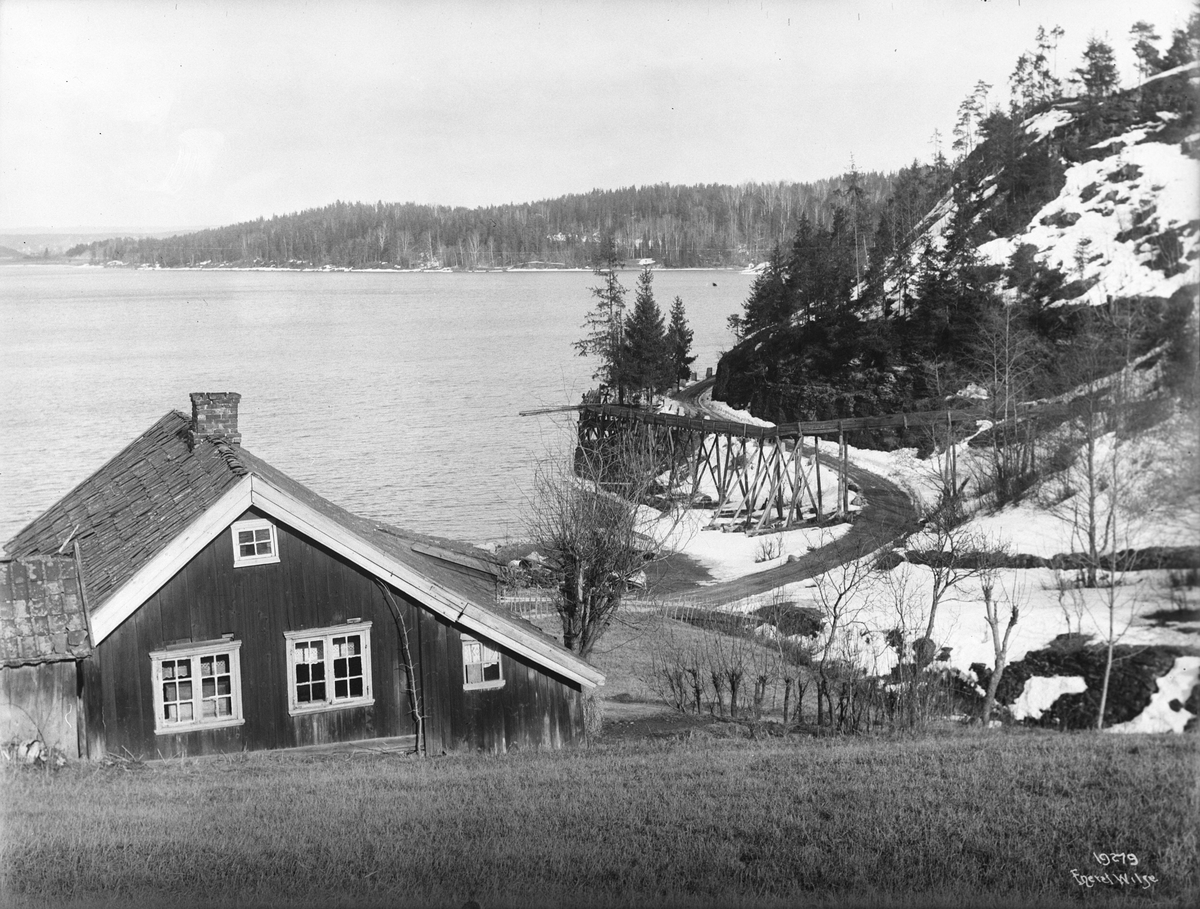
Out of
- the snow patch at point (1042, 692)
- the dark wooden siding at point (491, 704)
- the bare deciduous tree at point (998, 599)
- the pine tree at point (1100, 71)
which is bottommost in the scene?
the snow patch at point (1042, 692)

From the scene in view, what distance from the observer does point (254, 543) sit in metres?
13.9

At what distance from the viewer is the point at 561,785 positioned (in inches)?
457

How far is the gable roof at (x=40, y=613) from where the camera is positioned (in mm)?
12883

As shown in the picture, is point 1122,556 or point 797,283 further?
point 797,283

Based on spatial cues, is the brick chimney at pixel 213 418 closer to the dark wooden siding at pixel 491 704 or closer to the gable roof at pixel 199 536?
the gable roof at pixel 199 536

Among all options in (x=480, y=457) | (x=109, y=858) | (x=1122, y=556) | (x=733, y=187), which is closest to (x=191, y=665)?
(x=109, y=858)

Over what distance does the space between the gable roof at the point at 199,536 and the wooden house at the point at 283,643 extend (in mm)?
29

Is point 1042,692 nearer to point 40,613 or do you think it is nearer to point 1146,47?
point 40,613

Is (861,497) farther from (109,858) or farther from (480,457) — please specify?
(109,858)

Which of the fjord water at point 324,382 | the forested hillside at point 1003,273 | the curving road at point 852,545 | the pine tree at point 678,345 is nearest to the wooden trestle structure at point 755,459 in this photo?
the curving road at point 852,545

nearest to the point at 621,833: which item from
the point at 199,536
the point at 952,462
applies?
the point at 199,536

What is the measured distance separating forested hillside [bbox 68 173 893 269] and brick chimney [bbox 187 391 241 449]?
97.6 metres

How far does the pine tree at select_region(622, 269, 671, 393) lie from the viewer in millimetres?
64312

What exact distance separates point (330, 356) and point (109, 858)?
A: 6810cm
